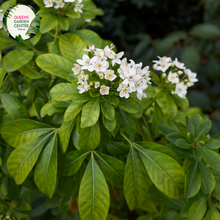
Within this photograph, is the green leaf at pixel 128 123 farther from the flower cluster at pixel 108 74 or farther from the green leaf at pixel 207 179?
the green leaf at pixel 207 179

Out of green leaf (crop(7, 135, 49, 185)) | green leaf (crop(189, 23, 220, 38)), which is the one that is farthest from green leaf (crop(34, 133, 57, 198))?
green leaf (crop(189, 23, 220, 38))

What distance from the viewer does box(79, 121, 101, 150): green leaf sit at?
0.84 m

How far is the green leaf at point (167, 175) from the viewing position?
2.92 ft

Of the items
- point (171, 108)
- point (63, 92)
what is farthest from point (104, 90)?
point (171, 108)

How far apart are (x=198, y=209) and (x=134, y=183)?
0.36 meters

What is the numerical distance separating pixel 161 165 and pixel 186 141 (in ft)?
0.63

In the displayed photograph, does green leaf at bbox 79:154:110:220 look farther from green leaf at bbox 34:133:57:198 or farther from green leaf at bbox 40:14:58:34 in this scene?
green leaf at bbox 40:14:58:34

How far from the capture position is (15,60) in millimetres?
962

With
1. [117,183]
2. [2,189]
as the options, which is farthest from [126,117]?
[2,189]

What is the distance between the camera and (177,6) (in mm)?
3943

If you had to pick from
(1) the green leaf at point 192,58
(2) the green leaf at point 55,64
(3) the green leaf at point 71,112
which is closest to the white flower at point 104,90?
(3) the green leaf at point 71,112

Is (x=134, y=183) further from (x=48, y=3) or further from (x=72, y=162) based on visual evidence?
(x=48, y=3)

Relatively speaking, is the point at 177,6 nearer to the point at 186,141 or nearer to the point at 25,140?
the point at 186,141

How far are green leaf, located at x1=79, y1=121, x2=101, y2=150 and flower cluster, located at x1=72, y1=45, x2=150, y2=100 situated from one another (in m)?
0.16
